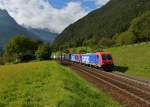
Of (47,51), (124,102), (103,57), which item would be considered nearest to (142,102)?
(124,102)

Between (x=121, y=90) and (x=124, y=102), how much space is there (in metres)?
5.28

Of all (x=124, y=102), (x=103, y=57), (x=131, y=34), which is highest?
(x=131, y=34)

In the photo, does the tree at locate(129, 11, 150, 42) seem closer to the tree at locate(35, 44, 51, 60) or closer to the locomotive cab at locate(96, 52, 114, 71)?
the tree at locate(35, 44, 51, 60)

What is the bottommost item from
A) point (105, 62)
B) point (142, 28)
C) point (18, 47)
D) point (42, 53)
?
point (105, 62)

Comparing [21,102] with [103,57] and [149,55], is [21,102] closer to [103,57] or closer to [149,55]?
[103,57]

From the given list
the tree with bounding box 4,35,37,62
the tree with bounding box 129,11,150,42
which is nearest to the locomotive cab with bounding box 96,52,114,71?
the tree with bounding box 129,11,150,42

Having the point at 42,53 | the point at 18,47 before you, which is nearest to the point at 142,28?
the point at 42,53

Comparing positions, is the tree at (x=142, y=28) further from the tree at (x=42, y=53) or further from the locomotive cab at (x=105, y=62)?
the locomotive cab at (x=105, y=62)

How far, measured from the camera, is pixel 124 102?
808 inches

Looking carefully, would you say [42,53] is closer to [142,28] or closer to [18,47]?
[18,47]

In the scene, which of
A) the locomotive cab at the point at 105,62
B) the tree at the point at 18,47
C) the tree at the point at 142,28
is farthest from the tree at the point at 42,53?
the locomotive cab at the point at 105,62

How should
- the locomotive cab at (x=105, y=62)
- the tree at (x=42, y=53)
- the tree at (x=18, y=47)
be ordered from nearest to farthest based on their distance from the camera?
the locomotive cab at (x=105, y=62) < the tree at (x=42, y=53) < the tree at (x=18, y=47)

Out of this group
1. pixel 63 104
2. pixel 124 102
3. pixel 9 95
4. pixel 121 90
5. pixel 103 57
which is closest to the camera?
pixel 63 104

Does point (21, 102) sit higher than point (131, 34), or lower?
lower
